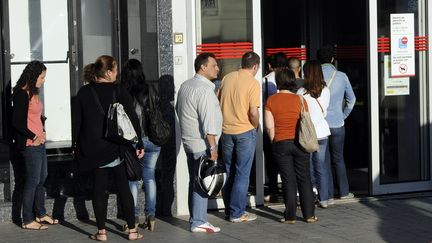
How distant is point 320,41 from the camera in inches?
497

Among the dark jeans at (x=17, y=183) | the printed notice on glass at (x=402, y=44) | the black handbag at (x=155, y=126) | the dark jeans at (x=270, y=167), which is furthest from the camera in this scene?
the printed notice on glass at (x=402, y=44)

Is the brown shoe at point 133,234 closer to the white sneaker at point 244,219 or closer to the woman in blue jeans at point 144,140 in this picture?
the woman in blue jeans at point 144,140

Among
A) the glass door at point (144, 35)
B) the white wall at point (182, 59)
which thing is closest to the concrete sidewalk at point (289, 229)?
the white wall at point (182, 59)

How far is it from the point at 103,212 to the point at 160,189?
56.1 inches

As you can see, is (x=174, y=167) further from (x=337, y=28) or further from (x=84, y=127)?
(x=337, y=28)

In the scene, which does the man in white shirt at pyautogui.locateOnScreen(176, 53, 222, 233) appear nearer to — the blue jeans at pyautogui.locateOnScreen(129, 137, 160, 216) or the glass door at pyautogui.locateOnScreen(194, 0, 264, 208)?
the blue jeans at pyautogui.locateOnScreen(129, 137, 160, 216)

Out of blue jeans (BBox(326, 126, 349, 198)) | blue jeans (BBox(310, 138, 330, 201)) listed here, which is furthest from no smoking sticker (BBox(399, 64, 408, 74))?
blue jeans (BBox(310, 138, 330, 201))

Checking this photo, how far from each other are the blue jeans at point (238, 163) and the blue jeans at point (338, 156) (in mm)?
1227

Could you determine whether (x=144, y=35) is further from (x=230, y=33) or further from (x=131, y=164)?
(x=131, y=164)

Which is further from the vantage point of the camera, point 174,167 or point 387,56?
point 387,56

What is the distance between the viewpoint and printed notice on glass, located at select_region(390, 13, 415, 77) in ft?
35.4

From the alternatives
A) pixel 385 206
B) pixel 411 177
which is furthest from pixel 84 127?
pixel 411 177

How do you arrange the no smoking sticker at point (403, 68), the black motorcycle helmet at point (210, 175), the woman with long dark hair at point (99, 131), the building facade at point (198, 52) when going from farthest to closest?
the no smoking sticker at point (403, 68)
the building facade at point (198, 52)
the black motorcycle helmet at point (210, 175)
the woman with long dark hair at point (99, 131)

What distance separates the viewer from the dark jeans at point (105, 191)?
834 centimetres
